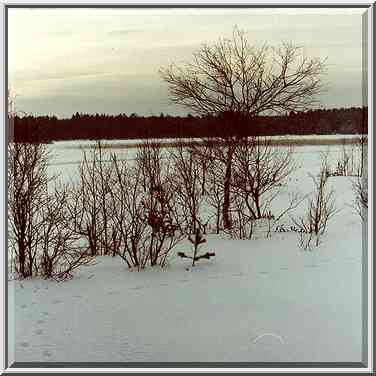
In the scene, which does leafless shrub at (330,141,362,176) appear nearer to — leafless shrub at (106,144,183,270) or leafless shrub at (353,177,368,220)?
leafless shrub at (353,177,368,220)

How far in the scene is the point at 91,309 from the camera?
4.96 meters

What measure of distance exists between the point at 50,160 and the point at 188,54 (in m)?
1.43

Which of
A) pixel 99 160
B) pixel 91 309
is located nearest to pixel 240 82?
pixel 99 160

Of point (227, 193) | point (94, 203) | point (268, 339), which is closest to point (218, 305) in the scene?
point (268, 339)

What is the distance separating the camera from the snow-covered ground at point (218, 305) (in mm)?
4848

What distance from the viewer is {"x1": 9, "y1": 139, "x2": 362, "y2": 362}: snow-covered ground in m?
4.85

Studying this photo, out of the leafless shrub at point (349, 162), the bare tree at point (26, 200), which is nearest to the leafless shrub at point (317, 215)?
the leafless shrub at point (349, 162)

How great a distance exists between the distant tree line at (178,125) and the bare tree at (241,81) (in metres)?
0.06

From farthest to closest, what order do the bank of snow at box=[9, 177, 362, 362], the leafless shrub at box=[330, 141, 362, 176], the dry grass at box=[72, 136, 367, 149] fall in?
the dry grass at box=[72, 136, 367, 149] → the leafless shrub at box=[330, 141, 362, 176] → the bank of snow at box=[9, 177, 362, 362]

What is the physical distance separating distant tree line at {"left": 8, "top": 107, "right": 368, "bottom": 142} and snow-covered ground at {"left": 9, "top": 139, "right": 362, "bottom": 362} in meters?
0.19

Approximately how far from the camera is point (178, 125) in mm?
5062

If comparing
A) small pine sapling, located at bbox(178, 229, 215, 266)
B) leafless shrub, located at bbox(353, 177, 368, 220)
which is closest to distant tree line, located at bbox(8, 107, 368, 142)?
leafless shrub, located at bbox(353, 177, 368, 220)

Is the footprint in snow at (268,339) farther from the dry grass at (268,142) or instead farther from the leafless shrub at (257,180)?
the dry grass at (268,142)

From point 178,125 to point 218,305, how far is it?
1.51m
